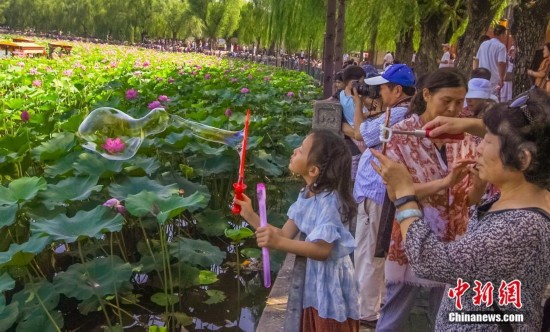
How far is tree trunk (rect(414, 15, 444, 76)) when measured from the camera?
441 inches

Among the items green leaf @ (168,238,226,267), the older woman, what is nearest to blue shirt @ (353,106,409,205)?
green leaf @ (168,238,226,267)

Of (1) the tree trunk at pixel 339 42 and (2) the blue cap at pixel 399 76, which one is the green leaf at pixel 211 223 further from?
(1) the tree trunk at pixel 339 42

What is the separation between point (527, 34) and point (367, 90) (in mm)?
3337

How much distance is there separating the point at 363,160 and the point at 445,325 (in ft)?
4.39

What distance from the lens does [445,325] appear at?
5.36 feet

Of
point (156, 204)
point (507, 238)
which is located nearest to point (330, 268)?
point (507, 238)

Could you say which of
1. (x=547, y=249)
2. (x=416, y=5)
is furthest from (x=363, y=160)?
(x=416, y=5)

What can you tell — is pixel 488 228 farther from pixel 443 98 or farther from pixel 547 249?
pixel 443 98

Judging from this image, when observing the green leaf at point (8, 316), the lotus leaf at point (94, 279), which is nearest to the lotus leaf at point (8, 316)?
the green leaf at point (8, 316)

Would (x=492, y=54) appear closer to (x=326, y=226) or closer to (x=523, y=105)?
(x=326, y=226)

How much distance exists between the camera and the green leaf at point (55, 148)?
13.9 ft

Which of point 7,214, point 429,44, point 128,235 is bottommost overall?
point 128,235

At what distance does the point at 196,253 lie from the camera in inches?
136

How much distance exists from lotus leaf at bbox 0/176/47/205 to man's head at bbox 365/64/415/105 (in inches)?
73.0
